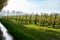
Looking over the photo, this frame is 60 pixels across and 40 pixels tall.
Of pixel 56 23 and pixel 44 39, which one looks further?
pixel 56 23

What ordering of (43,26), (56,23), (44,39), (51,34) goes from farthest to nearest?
(43,26) → (56,23) → (51,34) → (44,39)

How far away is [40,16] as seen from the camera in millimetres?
16359

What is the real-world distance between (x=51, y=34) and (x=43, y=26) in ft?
5.79

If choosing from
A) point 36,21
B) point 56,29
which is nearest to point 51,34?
point 56,29

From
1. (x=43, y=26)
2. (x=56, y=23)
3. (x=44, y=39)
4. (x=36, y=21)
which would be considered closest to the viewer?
(x=44, y=39)

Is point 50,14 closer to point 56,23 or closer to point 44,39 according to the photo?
point 56,23

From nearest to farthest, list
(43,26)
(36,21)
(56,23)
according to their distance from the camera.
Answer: (56,23), (43,26), (36,21)

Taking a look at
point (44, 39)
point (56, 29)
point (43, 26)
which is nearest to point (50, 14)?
point (43, 26)

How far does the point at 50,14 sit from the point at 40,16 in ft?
8.07

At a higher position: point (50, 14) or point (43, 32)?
point (50, 14)

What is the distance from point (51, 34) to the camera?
1179cm

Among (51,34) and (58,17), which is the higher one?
(58,17)

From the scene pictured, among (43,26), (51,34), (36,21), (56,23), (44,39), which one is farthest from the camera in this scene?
(36,21)

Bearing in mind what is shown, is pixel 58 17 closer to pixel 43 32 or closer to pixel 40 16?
pixel 43 32
